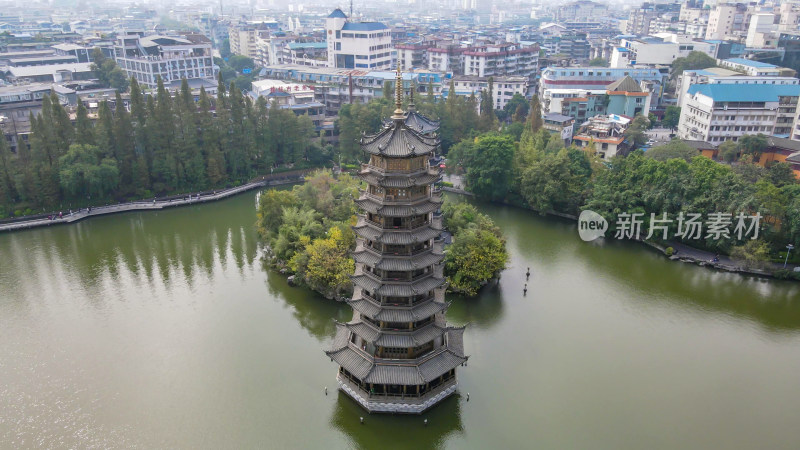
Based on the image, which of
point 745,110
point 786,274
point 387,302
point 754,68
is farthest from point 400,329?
point 754,68

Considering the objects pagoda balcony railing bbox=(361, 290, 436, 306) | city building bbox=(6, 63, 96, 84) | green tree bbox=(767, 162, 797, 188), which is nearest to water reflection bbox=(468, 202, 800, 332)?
green tree bbox=(767, 162, 797, 188)

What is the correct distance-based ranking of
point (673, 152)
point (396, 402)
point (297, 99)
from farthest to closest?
1. point (297, 99)
2. point (673, 152)
3. point (396, 402)

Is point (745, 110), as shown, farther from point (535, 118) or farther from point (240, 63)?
point (240, 63)

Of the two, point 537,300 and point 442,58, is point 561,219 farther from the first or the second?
point 442,58

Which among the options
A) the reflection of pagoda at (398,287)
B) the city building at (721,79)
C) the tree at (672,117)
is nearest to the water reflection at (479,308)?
the reflection of pagoda at (398,287)

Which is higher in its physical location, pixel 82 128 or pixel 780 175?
pixel 82 128

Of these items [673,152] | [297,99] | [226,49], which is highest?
[226,49]

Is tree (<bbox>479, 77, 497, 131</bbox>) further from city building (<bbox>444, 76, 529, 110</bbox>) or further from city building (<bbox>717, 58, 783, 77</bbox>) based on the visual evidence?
city building (<bbox>717, 58, 783, 77</bbox>)
